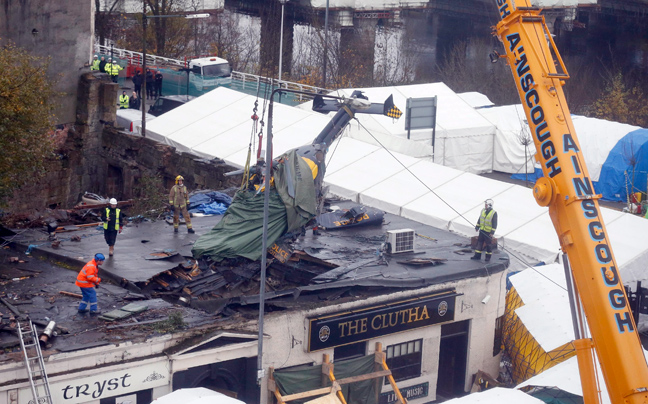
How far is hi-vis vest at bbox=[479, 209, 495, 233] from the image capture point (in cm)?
1807

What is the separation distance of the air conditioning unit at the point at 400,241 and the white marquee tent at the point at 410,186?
190 inches

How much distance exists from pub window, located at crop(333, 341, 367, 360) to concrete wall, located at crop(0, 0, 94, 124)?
17.3 metres

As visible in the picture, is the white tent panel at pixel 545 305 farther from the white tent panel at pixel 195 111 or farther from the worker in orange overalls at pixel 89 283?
the white tent panel at pixel 195 111

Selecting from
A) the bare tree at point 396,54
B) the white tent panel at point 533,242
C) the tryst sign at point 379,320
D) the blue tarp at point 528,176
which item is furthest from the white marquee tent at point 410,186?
the bare tree at point 396,54

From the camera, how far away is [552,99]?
44.1 ft

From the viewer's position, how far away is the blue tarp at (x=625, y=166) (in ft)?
114

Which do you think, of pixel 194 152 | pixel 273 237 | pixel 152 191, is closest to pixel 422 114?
pixel 194 152

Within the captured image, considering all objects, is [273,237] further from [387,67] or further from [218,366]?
[387,67]

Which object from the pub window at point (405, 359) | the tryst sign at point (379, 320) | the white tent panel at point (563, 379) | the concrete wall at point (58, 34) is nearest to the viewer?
the white tent panel at point (563, 379)

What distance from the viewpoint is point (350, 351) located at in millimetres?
16781

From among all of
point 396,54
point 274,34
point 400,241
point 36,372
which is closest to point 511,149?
point 400,241

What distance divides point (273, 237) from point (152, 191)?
26.1 ft

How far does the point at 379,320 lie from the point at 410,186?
10.5 meters

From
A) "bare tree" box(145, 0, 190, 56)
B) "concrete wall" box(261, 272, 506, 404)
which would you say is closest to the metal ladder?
"concrete wall" box(261, 272, 506, 404)
